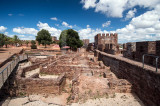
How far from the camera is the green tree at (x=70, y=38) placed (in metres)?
33.4

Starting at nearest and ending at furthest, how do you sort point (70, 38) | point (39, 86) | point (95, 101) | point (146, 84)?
1. point (146, 84)
2. point (95, 101)
3. point (39, 86)
4. point (70, 38)

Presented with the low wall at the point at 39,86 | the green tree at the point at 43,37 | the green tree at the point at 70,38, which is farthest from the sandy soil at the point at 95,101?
the green tree at the point at 43,37

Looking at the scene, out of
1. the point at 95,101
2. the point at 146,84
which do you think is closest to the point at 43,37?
the point at 95,101

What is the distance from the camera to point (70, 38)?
33.2 meters

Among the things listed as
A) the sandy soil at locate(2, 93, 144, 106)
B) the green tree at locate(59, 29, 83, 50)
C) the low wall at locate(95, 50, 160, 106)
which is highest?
the green tree at locate(59, 29, 83, 50)

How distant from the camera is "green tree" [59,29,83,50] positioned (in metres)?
33.4

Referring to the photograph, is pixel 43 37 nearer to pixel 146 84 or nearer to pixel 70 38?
pixel 70 38

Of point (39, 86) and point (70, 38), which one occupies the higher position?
point (70, 38)

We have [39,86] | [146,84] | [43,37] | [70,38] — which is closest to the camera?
[146,84]

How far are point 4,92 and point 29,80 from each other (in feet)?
6.41

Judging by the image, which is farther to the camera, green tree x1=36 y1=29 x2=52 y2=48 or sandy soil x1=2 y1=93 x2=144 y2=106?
green tree x1=36 y1=29 x2=52 y2=48

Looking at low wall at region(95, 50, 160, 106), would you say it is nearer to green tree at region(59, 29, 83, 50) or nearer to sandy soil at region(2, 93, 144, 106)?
sandy soil at region(2, 93, 144, 106)

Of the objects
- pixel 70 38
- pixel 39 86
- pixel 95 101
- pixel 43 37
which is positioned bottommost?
pixel 95 101

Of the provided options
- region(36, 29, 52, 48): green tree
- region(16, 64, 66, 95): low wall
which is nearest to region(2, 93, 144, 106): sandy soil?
region(16, 64, 66, 95): low wall
